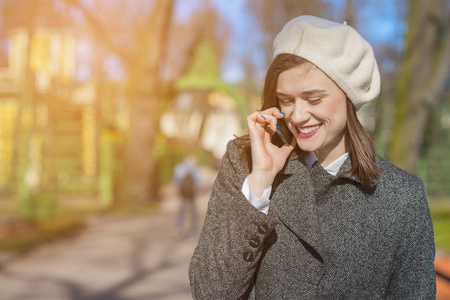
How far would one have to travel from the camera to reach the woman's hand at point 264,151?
182cm

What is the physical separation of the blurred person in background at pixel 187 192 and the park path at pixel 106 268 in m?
0.36

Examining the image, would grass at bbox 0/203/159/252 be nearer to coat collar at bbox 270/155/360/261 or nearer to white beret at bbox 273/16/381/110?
coat collar at bbox 270/155/360/261

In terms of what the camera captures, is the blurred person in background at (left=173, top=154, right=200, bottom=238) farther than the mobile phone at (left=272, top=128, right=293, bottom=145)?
Yes

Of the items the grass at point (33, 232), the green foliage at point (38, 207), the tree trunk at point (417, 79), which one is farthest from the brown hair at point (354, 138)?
the green foliage at point (38, 207)

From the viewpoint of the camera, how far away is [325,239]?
75.1 inches

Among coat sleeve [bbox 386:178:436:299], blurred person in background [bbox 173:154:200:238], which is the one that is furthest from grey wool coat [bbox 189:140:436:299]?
blurred person in background [bbox 173:154:200:238]

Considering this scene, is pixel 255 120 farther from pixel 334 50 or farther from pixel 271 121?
pixel 334 50

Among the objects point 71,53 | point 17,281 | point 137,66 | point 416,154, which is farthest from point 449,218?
point 71,53

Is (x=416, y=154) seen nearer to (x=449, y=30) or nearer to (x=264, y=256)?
(x=449, y=30)

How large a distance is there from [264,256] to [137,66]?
15.2m

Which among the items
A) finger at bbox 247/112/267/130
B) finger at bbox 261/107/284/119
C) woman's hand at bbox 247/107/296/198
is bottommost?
woman's hand at bbox 247/107/296/198

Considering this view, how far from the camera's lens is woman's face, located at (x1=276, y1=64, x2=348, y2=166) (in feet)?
6.09

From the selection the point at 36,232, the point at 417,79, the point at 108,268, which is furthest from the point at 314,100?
the point at 36,232

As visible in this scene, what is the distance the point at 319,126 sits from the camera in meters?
1.92
